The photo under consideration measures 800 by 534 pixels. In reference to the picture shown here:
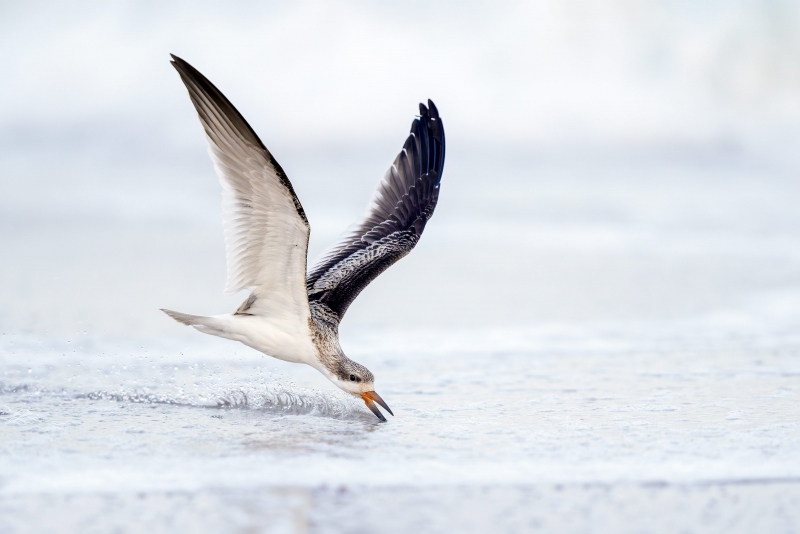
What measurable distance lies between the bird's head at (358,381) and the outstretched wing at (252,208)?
1.68 feet

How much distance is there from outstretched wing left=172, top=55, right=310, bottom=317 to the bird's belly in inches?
7.9

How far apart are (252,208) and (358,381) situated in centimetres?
135

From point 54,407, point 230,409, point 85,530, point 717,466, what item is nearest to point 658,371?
point 717,466

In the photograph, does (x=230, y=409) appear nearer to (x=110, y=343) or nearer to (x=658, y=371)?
(x=110, y=343)

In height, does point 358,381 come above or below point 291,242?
below

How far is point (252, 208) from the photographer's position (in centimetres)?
548

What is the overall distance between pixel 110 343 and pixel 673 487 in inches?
195

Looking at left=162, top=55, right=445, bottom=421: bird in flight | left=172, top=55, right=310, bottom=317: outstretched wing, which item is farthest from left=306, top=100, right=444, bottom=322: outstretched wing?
A: left=172, top=55, right=310, bottom=317: outstretched wing

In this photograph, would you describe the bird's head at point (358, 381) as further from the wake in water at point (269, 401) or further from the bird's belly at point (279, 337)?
the bird's belly at point (279, 337)

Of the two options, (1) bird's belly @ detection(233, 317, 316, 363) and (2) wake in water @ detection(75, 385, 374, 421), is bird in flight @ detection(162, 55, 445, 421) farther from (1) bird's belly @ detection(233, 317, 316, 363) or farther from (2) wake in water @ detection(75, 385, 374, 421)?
(2) wake in water @ detection(75, 385, 374, 421)

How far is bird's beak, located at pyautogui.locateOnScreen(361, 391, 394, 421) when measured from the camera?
5969mm

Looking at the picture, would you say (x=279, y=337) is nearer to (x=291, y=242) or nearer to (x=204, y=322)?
(x=204, y=322)

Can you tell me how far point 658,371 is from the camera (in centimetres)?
744

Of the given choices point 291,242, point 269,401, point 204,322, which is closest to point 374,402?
point 269,401
